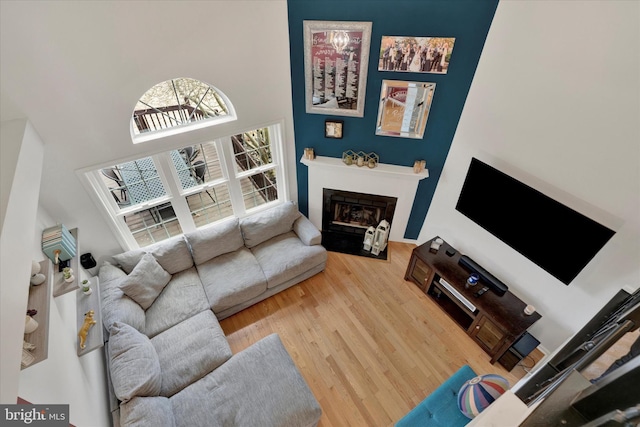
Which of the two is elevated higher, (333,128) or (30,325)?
(333,128)

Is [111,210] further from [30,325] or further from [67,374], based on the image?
[30,325]

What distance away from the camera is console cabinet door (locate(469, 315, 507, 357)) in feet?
10.3

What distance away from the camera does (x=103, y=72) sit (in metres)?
2.59

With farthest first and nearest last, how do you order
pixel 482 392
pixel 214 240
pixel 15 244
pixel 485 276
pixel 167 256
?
pixel 214 240 → pixel 167 256 → pixel 485 276 → pixel 482 392 → pixel 15 244

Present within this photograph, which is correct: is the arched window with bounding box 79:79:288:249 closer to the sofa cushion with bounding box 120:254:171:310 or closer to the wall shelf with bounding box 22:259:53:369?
the sofa cushion with bounding box 120:254:171:310

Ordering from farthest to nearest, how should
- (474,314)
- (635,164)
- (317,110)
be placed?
(317,110) < (474,314) < (635,164)

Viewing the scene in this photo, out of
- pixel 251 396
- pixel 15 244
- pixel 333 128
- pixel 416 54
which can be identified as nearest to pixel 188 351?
pixel 251 396

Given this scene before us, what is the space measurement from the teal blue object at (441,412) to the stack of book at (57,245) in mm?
3226

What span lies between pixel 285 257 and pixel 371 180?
158 cm

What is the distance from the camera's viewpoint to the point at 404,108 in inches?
136

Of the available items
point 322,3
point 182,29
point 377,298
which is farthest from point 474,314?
point 182,29

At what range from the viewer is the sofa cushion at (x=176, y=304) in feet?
10.7

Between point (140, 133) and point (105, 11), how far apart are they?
1140 millimetres

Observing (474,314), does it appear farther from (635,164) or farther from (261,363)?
(261,363)
